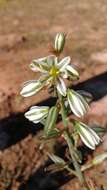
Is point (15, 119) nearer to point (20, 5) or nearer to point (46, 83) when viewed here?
point (46, 83)

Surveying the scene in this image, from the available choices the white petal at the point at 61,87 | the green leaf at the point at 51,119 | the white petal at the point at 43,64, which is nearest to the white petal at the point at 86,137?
the green leaf at the point at 51,119

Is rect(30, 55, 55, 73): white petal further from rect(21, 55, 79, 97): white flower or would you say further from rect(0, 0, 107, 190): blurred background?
rect(0, 0, 107, 190): blurred background

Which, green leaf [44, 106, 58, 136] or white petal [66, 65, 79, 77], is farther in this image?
green leaf [44, 106, 58, 136]

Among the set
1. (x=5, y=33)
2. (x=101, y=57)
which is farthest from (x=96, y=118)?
(x=5, y=33)

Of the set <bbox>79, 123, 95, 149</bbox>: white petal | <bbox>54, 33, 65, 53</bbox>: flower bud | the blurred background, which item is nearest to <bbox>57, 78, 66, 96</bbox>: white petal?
<bbox>54, 33, 65, 53</bbox>: flower bud

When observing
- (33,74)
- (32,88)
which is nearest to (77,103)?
(32,88)

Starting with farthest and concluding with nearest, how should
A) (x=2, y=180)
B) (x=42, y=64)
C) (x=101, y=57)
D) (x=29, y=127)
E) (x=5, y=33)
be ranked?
(x=5, y=33) < (x=101, y=57) < (x=29, y=127) < (x=2, y=180) < (x=42, y=64)

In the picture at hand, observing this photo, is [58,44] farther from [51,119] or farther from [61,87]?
[51,119]
